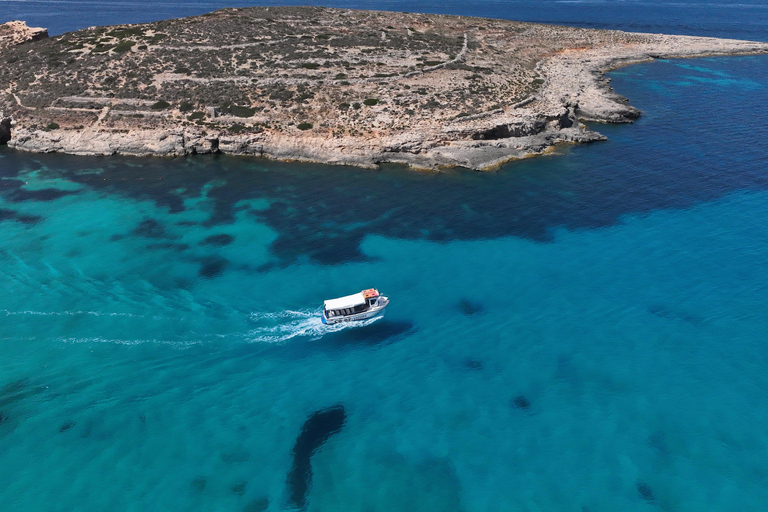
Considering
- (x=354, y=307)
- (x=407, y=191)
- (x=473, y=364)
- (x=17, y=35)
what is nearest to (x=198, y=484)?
(x=354, y=307)

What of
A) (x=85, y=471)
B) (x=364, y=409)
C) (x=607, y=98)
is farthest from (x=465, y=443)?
(x=607, y=98)

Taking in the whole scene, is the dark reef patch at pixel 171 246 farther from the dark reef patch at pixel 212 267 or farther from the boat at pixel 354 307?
the boat at pixel 354 307

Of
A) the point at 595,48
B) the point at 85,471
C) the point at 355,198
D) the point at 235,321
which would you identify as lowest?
the point at 85,471

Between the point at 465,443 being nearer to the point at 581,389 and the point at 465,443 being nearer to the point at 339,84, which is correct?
the point at 581,389

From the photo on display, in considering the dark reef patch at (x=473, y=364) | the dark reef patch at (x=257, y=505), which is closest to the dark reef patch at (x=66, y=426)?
the dark reef patch at (x=257, y=505)

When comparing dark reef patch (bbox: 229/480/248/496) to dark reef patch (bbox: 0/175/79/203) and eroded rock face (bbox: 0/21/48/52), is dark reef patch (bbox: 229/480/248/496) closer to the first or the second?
dark reef patch (bbox: 0/175/79/203)

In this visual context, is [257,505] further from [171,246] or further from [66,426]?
[171,246]

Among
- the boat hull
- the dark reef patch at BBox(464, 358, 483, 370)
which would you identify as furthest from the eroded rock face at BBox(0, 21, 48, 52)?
the dark reef patch at BBox(464, 358, 483, 370)
